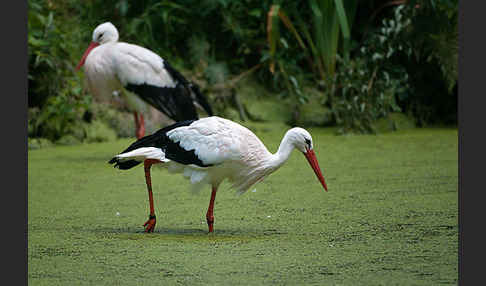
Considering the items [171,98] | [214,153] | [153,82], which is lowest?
[171,98]

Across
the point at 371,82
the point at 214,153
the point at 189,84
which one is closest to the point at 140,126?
the point at 189,84

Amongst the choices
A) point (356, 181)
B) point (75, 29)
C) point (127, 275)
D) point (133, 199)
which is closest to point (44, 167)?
point (133, 199)

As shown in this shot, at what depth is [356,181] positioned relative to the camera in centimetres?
546

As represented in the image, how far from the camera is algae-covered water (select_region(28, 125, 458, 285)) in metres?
3.24

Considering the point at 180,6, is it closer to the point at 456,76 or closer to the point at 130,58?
the point at 130,58

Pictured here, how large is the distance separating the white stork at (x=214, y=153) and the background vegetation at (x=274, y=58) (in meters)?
3.48

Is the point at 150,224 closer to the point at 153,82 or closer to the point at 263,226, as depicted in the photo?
the point at 263,226

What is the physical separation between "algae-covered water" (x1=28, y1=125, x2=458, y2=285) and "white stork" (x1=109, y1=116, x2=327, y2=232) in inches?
12.7

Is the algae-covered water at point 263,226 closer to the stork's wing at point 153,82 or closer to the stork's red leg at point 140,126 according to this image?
the stork's red leg at point 140,126

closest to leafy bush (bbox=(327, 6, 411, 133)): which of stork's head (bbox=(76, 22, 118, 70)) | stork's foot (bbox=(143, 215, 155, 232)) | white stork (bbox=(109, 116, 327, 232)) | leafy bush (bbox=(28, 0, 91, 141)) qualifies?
stork's head (bbox=(76, 22, 118, 70))

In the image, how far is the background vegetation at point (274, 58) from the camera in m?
7.71

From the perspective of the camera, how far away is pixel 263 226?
4.20m

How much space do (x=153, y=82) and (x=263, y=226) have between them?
254 cm

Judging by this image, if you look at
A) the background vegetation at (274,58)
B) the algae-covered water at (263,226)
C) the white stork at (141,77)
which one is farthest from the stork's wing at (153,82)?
the background vegetation at (274,58)
